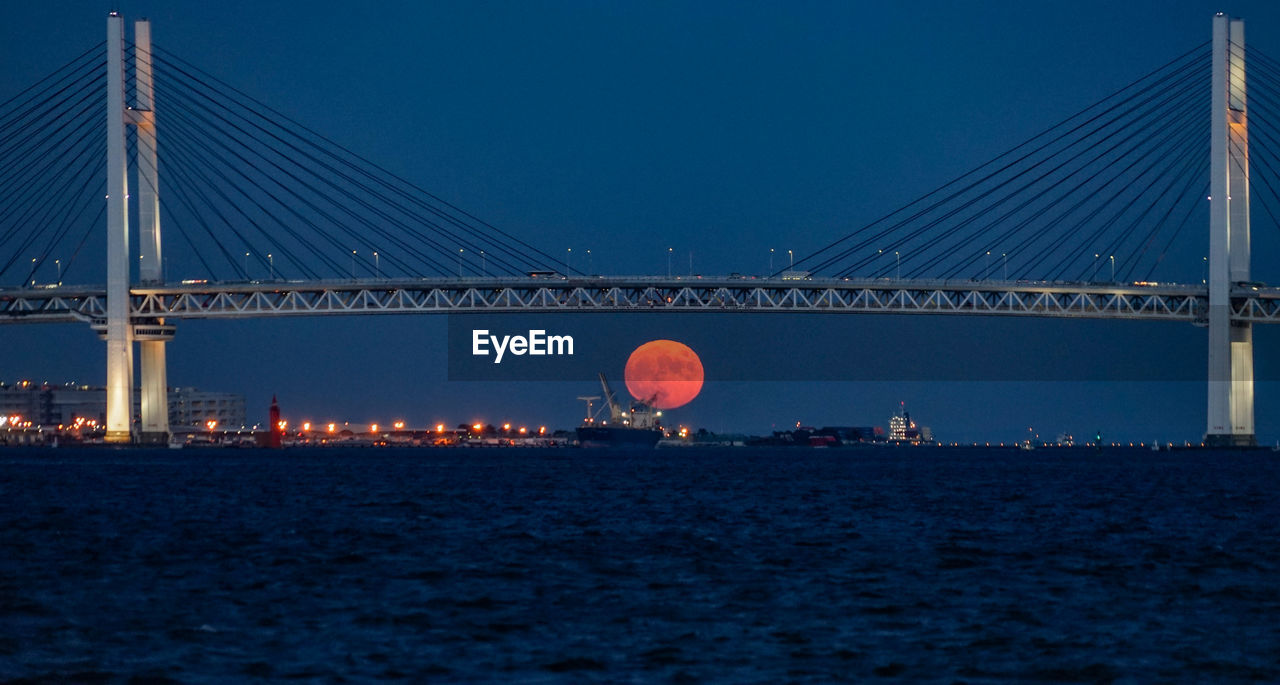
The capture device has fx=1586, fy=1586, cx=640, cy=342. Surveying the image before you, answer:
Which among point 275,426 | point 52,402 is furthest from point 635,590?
point 52,402

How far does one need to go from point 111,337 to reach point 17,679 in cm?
6683

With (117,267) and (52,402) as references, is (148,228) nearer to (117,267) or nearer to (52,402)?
(117,267)

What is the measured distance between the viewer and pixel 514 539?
96.3 feet

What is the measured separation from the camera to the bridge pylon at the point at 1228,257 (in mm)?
76438

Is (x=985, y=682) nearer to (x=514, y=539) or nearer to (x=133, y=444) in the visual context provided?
(x=514, y=539)

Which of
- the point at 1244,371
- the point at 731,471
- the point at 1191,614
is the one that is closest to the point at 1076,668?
the point at 1191,614

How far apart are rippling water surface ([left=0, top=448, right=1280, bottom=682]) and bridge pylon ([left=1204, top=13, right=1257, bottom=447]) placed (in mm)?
37260

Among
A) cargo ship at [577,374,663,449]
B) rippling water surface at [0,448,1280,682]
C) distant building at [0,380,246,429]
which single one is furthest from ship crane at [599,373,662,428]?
rippling water surface at [0,448,1280,682]

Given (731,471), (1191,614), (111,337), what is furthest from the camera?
(111,337)

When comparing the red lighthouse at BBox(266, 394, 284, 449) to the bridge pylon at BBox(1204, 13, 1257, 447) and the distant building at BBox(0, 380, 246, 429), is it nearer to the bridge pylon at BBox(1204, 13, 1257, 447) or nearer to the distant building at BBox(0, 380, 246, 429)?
the distant building at BBox(0, 380, 246, 429)

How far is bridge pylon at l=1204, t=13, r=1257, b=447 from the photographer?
7644 centimetres

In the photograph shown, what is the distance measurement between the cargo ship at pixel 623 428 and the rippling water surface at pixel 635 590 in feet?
377

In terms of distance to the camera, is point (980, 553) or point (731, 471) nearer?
point (980, 553)

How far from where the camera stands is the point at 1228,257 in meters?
77.1
